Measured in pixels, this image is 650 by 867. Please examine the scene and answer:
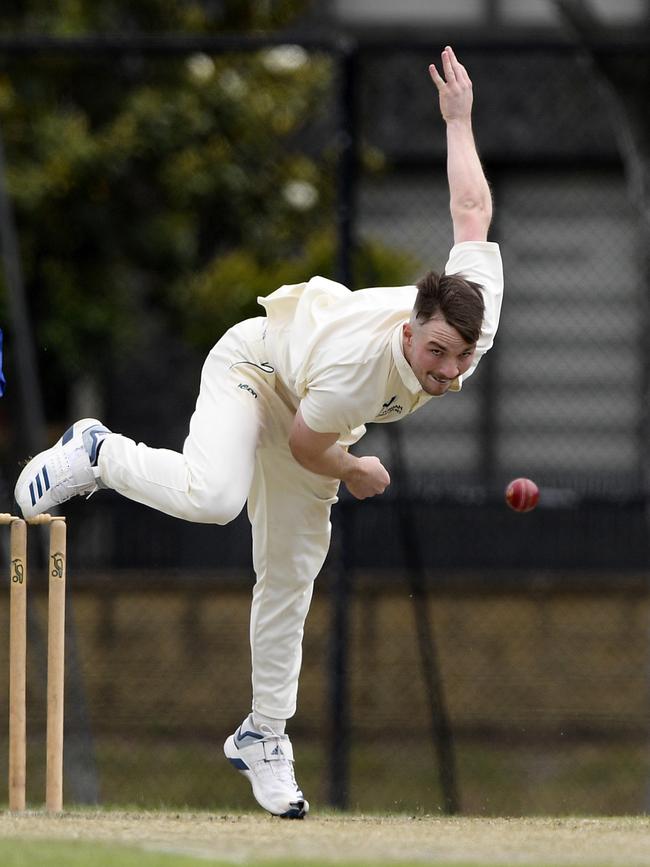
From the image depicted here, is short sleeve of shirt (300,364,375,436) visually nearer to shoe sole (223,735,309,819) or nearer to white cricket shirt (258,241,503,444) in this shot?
white cricket shirt (258,241,503,444)

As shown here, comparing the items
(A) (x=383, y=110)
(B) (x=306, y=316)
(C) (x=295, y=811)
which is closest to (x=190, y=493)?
(B) (x=306, y=316)

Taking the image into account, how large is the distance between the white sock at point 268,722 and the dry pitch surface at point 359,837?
0.27m

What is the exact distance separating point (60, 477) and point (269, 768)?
1.05 m

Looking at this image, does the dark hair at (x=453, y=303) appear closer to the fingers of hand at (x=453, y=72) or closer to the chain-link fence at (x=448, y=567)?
the fingers of hand at (x=453, y=72)

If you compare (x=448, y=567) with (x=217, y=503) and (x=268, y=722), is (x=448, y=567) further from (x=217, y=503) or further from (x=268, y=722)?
(x=217, y=503)

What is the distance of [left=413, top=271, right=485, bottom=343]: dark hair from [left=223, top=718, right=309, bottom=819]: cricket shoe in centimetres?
144

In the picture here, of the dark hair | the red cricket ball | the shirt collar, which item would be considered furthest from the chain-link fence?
the dark hair

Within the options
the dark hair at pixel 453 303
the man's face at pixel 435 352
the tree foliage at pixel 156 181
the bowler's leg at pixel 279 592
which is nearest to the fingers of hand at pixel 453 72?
the dark hair at pixel 453 303

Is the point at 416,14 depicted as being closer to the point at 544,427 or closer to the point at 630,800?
the point at 544,427

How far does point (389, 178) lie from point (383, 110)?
0.53m

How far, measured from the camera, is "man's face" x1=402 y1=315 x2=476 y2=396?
13.2ft

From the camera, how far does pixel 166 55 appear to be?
21.9ft

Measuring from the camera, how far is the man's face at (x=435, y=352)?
4.03 meters

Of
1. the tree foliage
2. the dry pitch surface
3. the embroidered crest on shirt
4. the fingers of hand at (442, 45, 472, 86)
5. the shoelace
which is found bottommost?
the dry pitch surface
